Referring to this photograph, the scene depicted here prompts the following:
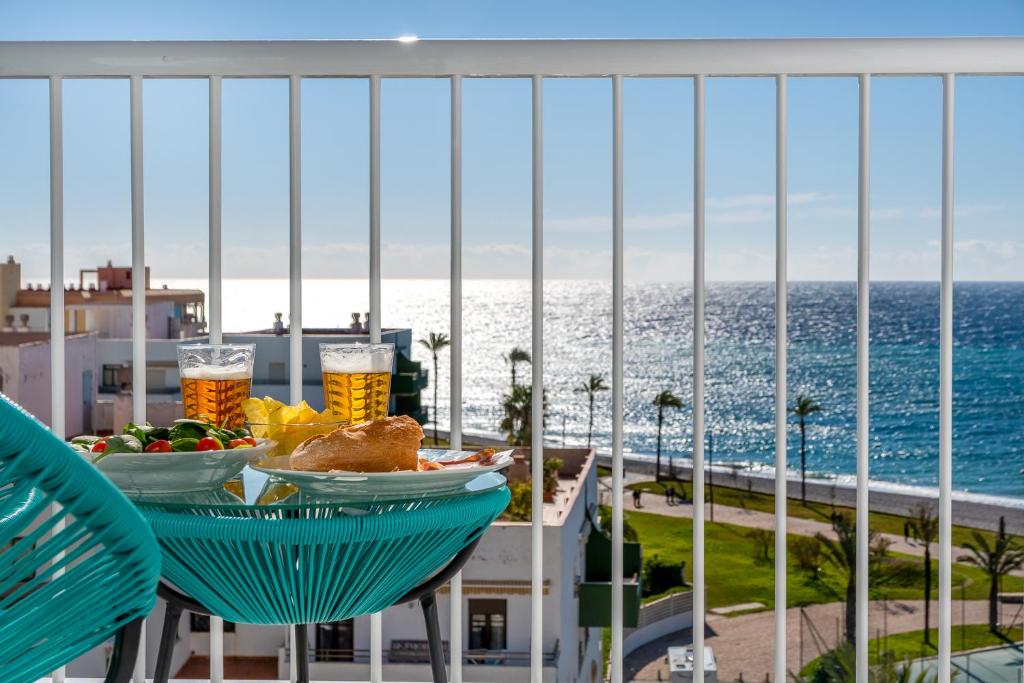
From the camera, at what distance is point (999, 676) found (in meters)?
22.2

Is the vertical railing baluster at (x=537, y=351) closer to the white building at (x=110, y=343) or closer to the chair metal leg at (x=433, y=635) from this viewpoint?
the chair metal leg at (x=433, y=635)

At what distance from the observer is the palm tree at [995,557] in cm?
2516

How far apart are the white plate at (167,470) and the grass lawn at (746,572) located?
82.9 feet

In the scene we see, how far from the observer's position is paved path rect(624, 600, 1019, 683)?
24.1 meters

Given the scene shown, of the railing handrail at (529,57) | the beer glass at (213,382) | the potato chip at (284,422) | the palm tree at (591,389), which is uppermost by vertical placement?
the railing handrail at (529,57)

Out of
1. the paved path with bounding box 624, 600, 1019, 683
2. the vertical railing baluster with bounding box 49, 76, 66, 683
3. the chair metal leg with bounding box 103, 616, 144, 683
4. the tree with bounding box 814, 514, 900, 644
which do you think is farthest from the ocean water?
the chair metal leg with bounding box 103, 616, 144, 683

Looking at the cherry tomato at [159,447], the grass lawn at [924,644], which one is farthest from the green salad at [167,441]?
the grass lawn at [924,644]

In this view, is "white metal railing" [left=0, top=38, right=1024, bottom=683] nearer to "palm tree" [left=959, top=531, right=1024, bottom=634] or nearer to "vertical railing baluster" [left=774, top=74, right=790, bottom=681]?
"vertical railing baluster" [left=774, top=74, right=790, bottom=681]

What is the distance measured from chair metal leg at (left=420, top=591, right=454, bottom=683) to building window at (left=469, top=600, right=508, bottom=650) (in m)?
18.7

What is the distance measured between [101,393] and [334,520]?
88.5ft

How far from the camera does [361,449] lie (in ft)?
3.04

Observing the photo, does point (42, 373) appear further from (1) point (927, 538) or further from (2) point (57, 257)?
(2) point (57, 257)

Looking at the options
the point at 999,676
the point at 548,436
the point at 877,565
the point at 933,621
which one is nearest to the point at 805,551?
the point at 877,565

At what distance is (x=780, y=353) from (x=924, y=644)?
1038 inches
